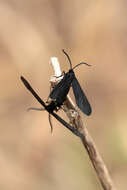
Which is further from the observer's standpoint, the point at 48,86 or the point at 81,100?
the point at 48,86

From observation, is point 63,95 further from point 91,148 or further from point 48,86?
point 48,86

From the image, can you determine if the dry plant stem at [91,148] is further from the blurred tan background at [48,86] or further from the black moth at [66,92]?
the blurred tan background at [48,86]

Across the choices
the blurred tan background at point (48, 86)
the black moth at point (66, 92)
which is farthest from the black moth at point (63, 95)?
the blurred tan background at point (48, 86)

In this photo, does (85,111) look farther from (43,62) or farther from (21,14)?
(21,14)

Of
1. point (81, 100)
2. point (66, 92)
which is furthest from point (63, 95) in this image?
point (81, 100)

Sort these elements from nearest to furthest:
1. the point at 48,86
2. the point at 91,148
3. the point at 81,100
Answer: the point at 91,148 → the point at 81,100 → the point at 48,86

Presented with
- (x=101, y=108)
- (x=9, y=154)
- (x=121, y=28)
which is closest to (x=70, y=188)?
(x=9, y=154)

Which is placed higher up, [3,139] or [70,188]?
[3,139]

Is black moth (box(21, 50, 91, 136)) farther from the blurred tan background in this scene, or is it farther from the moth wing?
the blurred tan background
